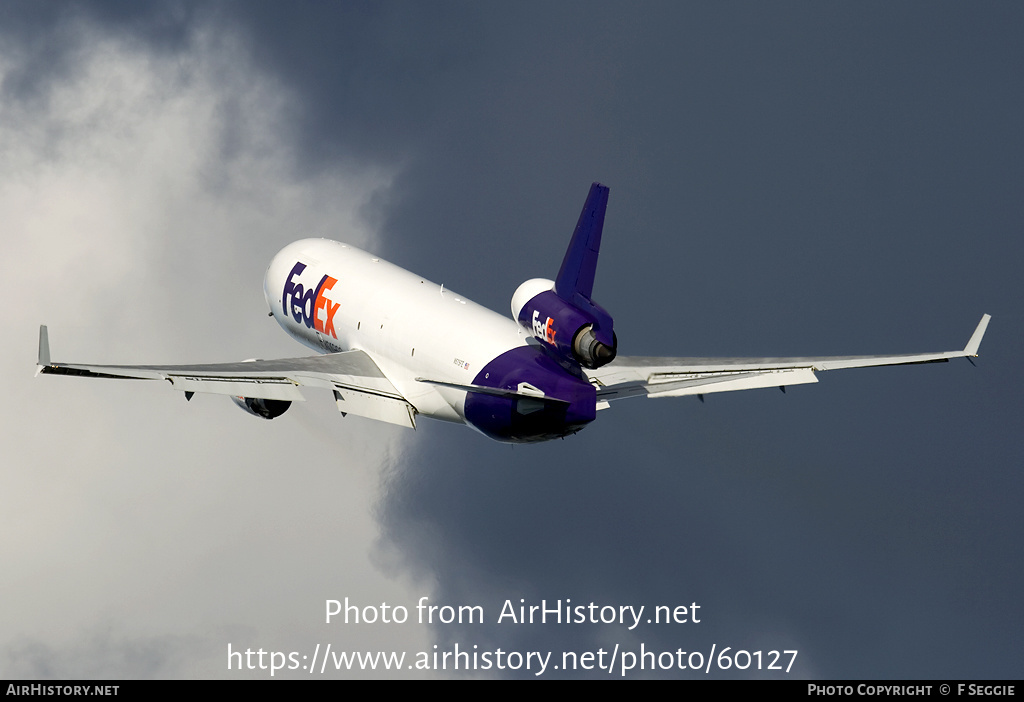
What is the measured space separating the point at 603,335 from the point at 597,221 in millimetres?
3591

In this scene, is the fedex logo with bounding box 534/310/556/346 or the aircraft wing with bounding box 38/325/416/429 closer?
the fedex logo with bounding box 534/310/556/346

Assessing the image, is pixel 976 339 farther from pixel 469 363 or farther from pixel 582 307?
pixel 469 363

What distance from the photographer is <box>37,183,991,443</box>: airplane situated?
49719mm

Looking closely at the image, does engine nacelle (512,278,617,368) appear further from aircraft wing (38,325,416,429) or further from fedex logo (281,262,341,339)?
fedex logo (281,262,341,339)

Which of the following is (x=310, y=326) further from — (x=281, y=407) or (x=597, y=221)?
(x=597, y=221)

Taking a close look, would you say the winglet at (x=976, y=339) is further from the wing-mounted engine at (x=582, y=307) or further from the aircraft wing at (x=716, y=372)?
the wing-mounted engine at (x=582, y=307)

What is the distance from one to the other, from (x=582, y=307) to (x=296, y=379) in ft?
38.2

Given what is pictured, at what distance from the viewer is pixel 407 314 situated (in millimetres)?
58344

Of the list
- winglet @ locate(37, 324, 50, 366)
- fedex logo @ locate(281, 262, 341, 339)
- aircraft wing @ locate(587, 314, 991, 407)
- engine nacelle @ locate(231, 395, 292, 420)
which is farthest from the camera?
fedex logo @ locate(281, 262, 341, 339)

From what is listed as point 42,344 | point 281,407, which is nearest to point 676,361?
point 281,407

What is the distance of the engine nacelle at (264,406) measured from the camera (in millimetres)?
59281

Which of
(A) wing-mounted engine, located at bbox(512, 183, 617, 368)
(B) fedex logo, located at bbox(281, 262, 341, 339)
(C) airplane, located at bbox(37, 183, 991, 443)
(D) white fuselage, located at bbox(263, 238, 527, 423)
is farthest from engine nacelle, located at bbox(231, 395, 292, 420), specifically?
(A) wing-mounted engine, located at bbox(512, 183, 617, 368)

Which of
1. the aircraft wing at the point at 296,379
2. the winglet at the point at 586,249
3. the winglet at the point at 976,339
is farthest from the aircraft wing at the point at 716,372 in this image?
the aircraft wing at the point at 296,379

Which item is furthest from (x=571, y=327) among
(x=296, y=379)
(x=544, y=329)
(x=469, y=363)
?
(x=296, y=379)
